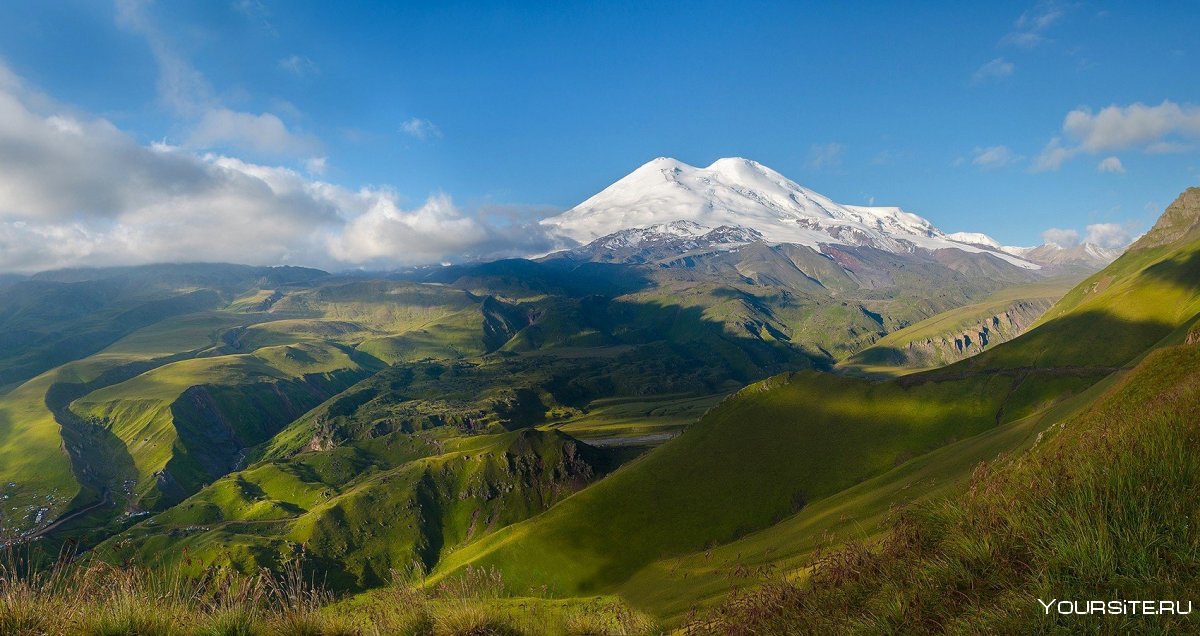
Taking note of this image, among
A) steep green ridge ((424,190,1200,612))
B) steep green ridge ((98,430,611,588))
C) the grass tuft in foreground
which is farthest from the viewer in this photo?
steep green ridge ((98,430,611,588))

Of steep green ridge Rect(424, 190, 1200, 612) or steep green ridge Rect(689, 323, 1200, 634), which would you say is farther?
steep green ridge Rect(424, 190, 1200, 612)

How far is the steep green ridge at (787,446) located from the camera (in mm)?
92375

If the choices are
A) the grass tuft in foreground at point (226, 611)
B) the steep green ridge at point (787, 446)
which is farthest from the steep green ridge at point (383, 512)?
the grass tuft in foreground at point (226, 611)

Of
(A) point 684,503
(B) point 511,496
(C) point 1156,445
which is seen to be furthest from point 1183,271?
(C) point 1156,445

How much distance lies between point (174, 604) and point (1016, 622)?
35.4 feet

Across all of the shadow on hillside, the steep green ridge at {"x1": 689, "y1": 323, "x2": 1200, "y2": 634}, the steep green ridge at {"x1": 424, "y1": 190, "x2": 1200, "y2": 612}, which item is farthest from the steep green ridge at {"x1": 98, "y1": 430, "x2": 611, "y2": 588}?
the shadow on hillside

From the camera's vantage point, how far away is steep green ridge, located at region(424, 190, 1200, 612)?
9238 centimetres

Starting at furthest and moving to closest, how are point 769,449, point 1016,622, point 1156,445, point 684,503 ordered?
point 769,449 → point 684,503 → point 1156,445 → point 1016,622

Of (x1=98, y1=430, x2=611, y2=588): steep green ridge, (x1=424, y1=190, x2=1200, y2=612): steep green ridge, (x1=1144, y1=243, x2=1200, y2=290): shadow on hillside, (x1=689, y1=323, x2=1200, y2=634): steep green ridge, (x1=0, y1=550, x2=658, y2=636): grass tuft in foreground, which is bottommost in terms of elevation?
(x1=98, y1=430, x2=611, y2=588): steep green ridge

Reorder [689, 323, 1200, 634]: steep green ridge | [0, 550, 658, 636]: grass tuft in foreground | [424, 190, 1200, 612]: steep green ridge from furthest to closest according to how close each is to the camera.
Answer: [424, 190, 1200, 612]: steep green ridge
[0, 550, 658, 636]: grass tuft in foreground
[689, 323, 1200, 634]: steep green ridge

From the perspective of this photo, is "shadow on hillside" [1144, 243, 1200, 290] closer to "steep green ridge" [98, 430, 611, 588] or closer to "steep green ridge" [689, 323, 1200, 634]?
"steep green ridge" [98, 430, 611, 588]

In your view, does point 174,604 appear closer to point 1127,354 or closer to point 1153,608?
point 1153,608

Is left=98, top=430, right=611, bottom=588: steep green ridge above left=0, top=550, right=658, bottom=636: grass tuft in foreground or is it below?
below

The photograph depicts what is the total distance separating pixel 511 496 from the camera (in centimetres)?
17375
